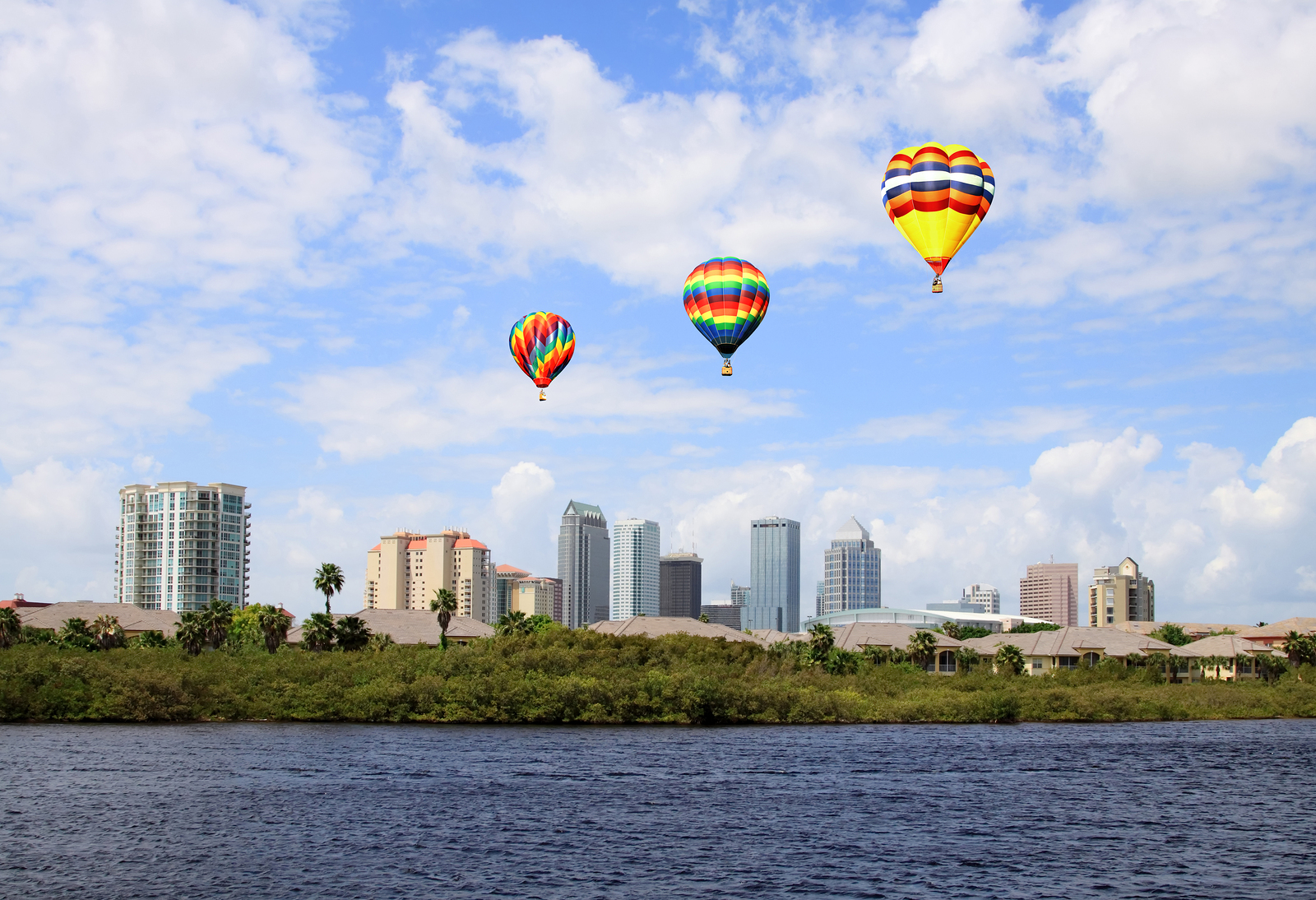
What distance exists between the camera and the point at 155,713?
289 feet

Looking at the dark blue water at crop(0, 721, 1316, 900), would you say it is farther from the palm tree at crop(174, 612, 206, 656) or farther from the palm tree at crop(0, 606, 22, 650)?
the palm tree at crop(174, 612, 206, 656)

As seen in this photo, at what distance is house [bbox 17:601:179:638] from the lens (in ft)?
412

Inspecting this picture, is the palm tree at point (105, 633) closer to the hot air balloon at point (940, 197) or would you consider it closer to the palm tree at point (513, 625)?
the palm tree at point (513, 625)

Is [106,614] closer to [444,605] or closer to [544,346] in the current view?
[444,605]

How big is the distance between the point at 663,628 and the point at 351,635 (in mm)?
29672

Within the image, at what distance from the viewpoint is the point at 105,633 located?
338 ft

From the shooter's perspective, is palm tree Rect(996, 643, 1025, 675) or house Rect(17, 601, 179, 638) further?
house Rect(17, 601, 179, 638)

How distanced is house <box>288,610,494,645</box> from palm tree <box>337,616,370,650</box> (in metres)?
19.3

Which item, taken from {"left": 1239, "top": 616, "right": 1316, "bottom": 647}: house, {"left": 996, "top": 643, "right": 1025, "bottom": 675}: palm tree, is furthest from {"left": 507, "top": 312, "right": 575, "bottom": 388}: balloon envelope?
{"left": 1239, "top": 616, "right": 1316, "bottom": 647}: house

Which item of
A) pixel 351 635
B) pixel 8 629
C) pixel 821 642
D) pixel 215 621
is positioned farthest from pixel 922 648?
pixel 8 629

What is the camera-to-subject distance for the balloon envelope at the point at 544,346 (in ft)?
268

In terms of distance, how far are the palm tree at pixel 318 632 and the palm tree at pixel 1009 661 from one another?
204 feet

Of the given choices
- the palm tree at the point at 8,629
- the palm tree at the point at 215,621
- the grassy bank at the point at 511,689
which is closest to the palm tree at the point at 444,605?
the grassy bank at the point at 511,689

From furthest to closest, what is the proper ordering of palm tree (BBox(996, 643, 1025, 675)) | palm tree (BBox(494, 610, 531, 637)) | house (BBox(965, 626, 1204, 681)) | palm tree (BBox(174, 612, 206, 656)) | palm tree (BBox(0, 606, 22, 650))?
1. house (BBox(965, 626, 1204, 681))
2. palm tree (BBox(996, 643, 1025, 675))
3. palm tree (BBox(494, 610, 531, 637))
4. palm tree (BBox(174, 612, 206, 656))
5. palm tree (BBox(0, 606, 22, 650))
